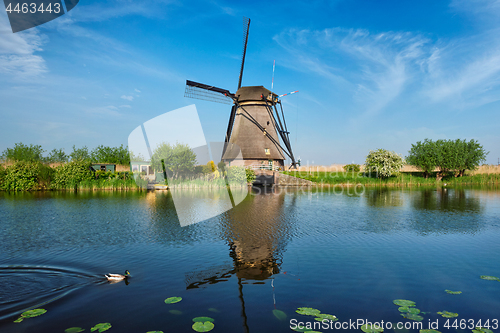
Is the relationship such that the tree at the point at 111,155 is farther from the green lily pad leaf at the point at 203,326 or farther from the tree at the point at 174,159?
the green lily pad leaf at the point at 203,326

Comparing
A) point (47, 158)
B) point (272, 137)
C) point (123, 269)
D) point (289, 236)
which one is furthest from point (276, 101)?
point (47, 158)

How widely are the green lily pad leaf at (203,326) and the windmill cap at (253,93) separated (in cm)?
3611

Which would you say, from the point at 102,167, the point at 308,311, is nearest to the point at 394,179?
the point at 308,311

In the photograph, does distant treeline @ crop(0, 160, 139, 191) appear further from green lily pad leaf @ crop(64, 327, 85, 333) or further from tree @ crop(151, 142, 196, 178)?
green lily pad leaf @ crop(64, 327, 85, 333)

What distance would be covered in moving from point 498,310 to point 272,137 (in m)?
35.5

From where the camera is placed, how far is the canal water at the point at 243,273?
543 cm

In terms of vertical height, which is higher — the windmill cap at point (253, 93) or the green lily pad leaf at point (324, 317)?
the windmill cap at point (253, 93)

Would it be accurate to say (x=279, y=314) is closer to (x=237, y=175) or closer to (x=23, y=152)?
(x=237, y=175)

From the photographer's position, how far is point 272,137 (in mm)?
40469

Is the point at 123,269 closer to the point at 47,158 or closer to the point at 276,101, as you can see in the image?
the point at 276,101

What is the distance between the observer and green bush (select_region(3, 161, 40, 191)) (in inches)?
1348

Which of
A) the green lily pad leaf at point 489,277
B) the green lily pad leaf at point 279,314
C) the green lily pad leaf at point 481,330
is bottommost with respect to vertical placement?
the green lily pad leaf at point 279,314

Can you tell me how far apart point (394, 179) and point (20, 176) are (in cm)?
4868

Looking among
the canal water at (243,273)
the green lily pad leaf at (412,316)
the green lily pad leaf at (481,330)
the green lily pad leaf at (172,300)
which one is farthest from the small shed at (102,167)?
the green lily pad leaf at (481,330)
